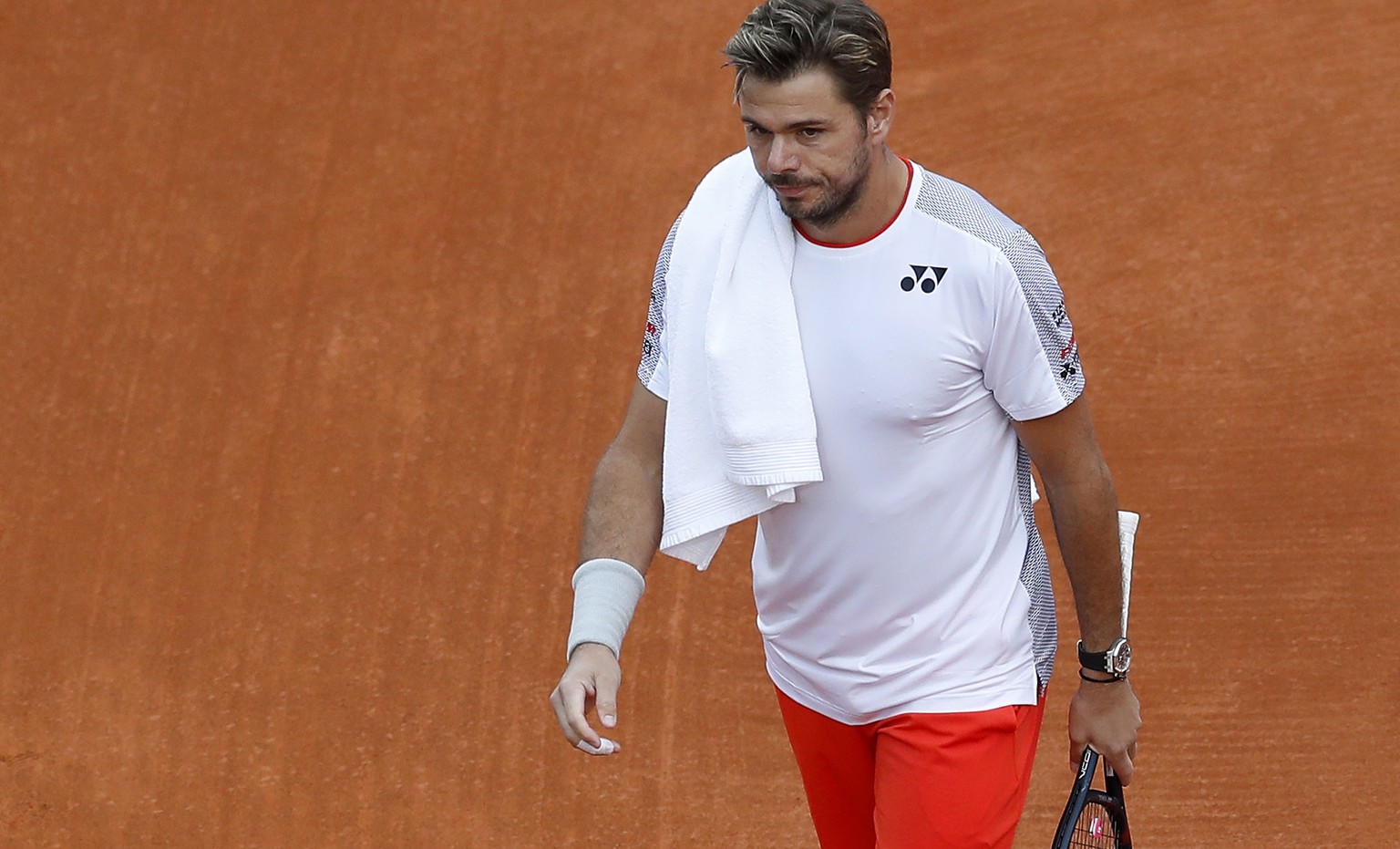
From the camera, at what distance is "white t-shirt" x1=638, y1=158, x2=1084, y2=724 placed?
2.53m

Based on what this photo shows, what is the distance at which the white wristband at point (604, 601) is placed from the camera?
8.32 feet

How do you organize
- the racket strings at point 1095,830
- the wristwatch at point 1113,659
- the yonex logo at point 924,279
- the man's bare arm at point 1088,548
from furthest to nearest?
the racket strings at point 1095,830, the wristwatch at point 1113,659, the man's bare arm at point 1088,548, the yonex logo at point 924,279

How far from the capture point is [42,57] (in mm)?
7145

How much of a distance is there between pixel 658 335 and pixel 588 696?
28.4 inches

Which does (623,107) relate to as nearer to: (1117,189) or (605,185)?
(605,185)

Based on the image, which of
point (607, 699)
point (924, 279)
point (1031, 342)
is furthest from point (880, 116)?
point (607, 699)

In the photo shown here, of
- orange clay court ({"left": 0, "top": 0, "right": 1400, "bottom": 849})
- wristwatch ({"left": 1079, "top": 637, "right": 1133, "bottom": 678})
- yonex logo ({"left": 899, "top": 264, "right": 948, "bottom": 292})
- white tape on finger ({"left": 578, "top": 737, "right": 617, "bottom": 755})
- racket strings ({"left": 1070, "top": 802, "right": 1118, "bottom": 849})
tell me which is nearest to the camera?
white tape on finger ({"left": 578, "top": 737, "right": 617, "bottom": 755})

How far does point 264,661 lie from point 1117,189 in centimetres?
369

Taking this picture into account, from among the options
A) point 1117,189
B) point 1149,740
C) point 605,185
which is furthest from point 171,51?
point 1149,740

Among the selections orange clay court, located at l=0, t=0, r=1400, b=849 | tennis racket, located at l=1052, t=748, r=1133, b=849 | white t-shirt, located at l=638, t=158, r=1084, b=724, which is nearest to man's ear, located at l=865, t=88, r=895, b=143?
white t-shirt, located at l=638, t=158, r=1084, b=724

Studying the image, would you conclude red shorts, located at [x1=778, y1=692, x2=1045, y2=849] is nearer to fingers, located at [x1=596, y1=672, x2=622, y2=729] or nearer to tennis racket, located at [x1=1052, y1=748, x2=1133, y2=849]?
tennis racket, located at [x1=1052, y1=748, x2=1133, y2=849]

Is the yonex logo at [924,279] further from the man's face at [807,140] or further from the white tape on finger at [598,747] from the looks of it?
the white tape on finger at [598,747]

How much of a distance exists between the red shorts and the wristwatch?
0.43 feet

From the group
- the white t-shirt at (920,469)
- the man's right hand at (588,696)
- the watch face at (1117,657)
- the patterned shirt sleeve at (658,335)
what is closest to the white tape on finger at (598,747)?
the man's right hand at (588,696)
